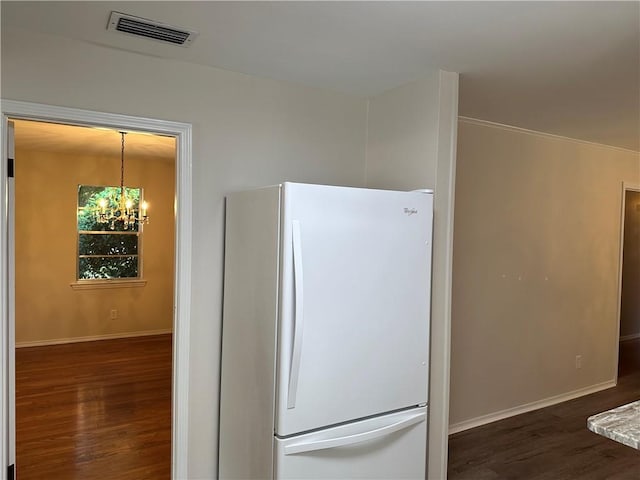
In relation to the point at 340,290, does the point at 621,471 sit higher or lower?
lower

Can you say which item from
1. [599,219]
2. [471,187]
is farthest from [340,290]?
[599,219]

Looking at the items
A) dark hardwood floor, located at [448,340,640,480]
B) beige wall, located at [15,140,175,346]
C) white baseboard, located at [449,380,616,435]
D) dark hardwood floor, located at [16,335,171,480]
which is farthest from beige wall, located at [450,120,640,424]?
beige wall, located at [15,140,175,346]

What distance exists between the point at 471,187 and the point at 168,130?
2.23 meters

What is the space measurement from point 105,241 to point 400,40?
17.6ft

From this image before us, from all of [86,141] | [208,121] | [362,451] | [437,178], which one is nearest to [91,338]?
[86,141]

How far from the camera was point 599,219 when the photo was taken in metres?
4.53

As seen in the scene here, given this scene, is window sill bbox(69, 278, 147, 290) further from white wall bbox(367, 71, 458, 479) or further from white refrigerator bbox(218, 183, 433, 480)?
white wall bbox(367, 71, 458, 479)

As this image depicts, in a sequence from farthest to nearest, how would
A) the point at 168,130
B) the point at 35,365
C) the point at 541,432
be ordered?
the point at 35,365 < the point at 541,432 < the point at 168,130

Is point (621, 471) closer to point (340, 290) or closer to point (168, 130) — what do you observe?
point (340, 290)

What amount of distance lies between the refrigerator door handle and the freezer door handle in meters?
0.18

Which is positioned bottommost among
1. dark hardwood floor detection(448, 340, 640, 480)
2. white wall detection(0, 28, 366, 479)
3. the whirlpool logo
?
dark hardwood floor detection(448, 340, 640, 480)

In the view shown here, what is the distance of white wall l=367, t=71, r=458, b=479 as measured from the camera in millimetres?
2504

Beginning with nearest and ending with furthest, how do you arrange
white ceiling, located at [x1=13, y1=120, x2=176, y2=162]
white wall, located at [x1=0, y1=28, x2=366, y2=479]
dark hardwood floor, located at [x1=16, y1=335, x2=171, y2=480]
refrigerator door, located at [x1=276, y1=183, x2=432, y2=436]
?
refrigerator door, located at [x1=276, y1=183, x2=432, y2=436], white wall, located at [x1=0, y1=28, x2=366, y2=479], dark hardwood floor, located at [x1=16, y1=335, x2=171, y2=480], white ceiling, located at [x1=13, y1=120, x2=176, y2=162]

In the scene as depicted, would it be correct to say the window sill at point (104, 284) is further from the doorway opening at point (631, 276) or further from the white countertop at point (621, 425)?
the doorway opening at point (631, 276)
